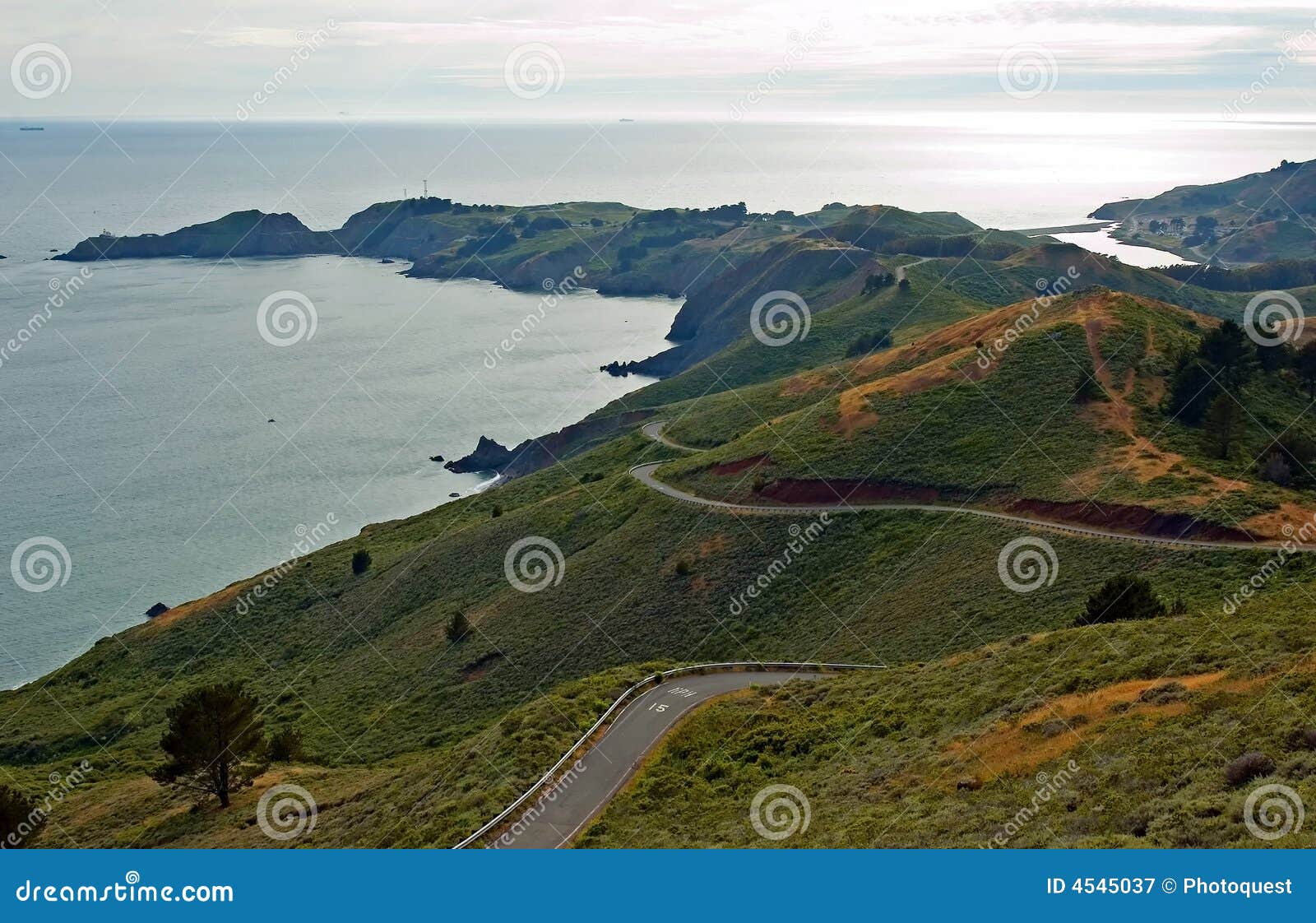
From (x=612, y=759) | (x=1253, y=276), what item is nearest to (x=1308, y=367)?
(x=612, y=759)

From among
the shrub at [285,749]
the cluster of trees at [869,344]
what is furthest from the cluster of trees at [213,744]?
the cluster of trees at [869,344]

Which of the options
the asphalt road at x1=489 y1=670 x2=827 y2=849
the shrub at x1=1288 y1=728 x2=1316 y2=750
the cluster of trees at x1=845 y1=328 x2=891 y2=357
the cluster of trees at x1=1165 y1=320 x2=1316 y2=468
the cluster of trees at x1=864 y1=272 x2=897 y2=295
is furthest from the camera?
the cluster of trees at x1=864 y1=272 x2=897 y2=295

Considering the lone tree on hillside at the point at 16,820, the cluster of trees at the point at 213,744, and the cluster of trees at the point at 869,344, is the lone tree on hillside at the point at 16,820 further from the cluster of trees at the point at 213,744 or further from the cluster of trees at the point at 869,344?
the cluster of trees at the point at 869,344

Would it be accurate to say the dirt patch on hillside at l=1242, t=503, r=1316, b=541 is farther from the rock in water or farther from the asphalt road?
the rock in water

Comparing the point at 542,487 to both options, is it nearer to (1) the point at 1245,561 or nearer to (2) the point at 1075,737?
(1) the point at 1245,561

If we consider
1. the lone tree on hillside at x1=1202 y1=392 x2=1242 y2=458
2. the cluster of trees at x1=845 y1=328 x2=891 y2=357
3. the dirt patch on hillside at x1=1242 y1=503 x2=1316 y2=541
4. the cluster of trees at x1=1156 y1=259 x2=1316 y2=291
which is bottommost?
the dirt patch on hillside at x1=1242 y1=503 x2=1316 y2=541

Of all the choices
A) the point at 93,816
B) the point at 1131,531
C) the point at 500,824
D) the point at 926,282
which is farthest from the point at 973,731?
the point at 926,282

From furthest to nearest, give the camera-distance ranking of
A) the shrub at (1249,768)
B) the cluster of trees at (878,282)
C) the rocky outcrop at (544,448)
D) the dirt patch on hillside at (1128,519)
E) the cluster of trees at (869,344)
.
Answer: the cluster of trees at (878,282) < the rocky outcrop at (544,448) < the cluster of trees at (869,344) < the dirt patch on hillside at (1128,519) < the shrub at (1249,768)

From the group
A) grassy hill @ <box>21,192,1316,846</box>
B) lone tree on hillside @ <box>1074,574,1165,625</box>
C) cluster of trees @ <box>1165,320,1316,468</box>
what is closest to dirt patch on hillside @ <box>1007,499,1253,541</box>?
grassy hill @ <box>21,192,1316,846</box>
